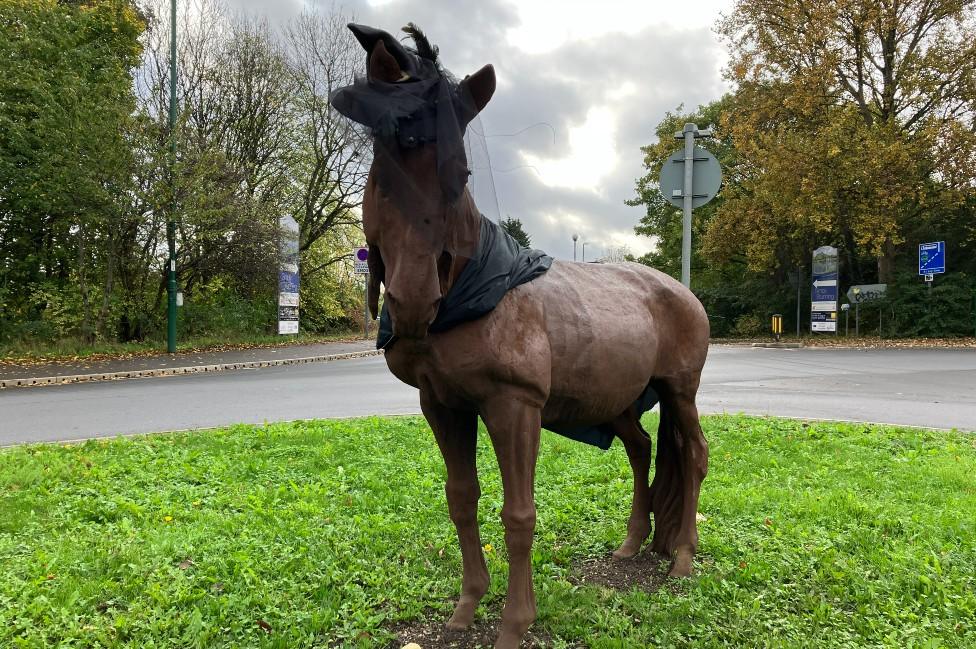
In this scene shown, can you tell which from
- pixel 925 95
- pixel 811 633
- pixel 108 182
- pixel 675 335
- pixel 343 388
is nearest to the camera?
pixel 811 633

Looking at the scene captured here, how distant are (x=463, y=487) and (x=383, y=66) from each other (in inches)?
67.7

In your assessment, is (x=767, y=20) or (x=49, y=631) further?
(x=767, y=20)

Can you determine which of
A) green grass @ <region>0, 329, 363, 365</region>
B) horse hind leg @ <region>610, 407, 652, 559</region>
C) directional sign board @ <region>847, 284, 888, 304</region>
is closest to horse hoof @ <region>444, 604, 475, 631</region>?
horse hind leg @ <region>610, 407, 652, 559</region>

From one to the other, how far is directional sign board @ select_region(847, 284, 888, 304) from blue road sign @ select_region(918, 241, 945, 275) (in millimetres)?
1361

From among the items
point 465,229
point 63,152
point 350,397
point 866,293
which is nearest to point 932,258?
point 866,293

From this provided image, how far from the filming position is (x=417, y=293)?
197 cm

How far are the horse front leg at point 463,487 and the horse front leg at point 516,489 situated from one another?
0.89ft

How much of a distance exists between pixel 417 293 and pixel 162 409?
820cm

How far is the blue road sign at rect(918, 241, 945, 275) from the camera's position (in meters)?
21.0

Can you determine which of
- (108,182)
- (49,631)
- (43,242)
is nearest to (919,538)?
(49,631)

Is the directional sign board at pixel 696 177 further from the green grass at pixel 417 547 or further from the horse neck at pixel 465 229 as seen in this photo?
the horse neck at pixel 465 229

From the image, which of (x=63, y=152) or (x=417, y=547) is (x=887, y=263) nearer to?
(x=417, y=547)

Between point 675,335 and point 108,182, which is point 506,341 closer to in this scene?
point 675,335

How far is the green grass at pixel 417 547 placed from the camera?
2.85 m
